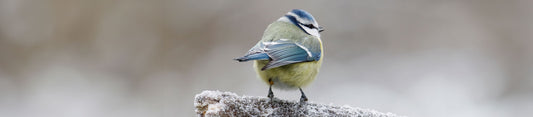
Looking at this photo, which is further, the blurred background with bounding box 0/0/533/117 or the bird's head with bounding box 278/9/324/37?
the blurred background with bounding box 0/0/533/117

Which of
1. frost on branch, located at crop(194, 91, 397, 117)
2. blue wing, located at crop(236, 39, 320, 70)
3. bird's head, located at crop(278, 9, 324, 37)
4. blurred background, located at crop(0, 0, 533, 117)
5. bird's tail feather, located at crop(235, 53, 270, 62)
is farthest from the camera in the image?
blurred background, located at crop(0, 0, 533, 117)

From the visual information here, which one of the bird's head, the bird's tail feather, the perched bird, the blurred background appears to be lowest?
the bird's tail feather

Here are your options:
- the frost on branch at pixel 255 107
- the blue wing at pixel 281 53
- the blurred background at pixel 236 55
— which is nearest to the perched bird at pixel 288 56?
the blue wing at pixel 281 53

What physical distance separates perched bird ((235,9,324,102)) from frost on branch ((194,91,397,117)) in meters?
0.15

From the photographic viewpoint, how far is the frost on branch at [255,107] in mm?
2559

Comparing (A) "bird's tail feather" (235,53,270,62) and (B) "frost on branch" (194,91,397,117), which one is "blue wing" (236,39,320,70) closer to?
(A) "bird's tail feather" (235,53,270,62)

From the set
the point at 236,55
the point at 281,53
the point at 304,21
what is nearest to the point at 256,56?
the point at 281,53

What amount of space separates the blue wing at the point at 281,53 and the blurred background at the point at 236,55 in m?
3.10

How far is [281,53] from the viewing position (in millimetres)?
3066

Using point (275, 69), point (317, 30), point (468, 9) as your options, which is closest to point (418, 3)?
point (468, 9)

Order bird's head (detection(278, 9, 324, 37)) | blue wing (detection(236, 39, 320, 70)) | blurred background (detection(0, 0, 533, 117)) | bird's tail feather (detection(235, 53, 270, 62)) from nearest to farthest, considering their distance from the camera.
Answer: bird's tail feather (detection(235, 53, 270, 62)) → blue wing (detection(236, 39, 320, 70)) → bird's head (detection(278, 9, 324, 37)) → blurred background (detection(0, 0, 533, 117))

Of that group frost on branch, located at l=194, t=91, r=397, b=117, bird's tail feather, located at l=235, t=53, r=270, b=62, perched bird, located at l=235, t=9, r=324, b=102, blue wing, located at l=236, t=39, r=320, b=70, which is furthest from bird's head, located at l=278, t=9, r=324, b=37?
frost on branch, located at l=194, t=91, r=397, b=117

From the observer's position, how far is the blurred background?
22.1 ft

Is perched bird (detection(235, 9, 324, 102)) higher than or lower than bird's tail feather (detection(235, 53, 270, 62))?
higher
